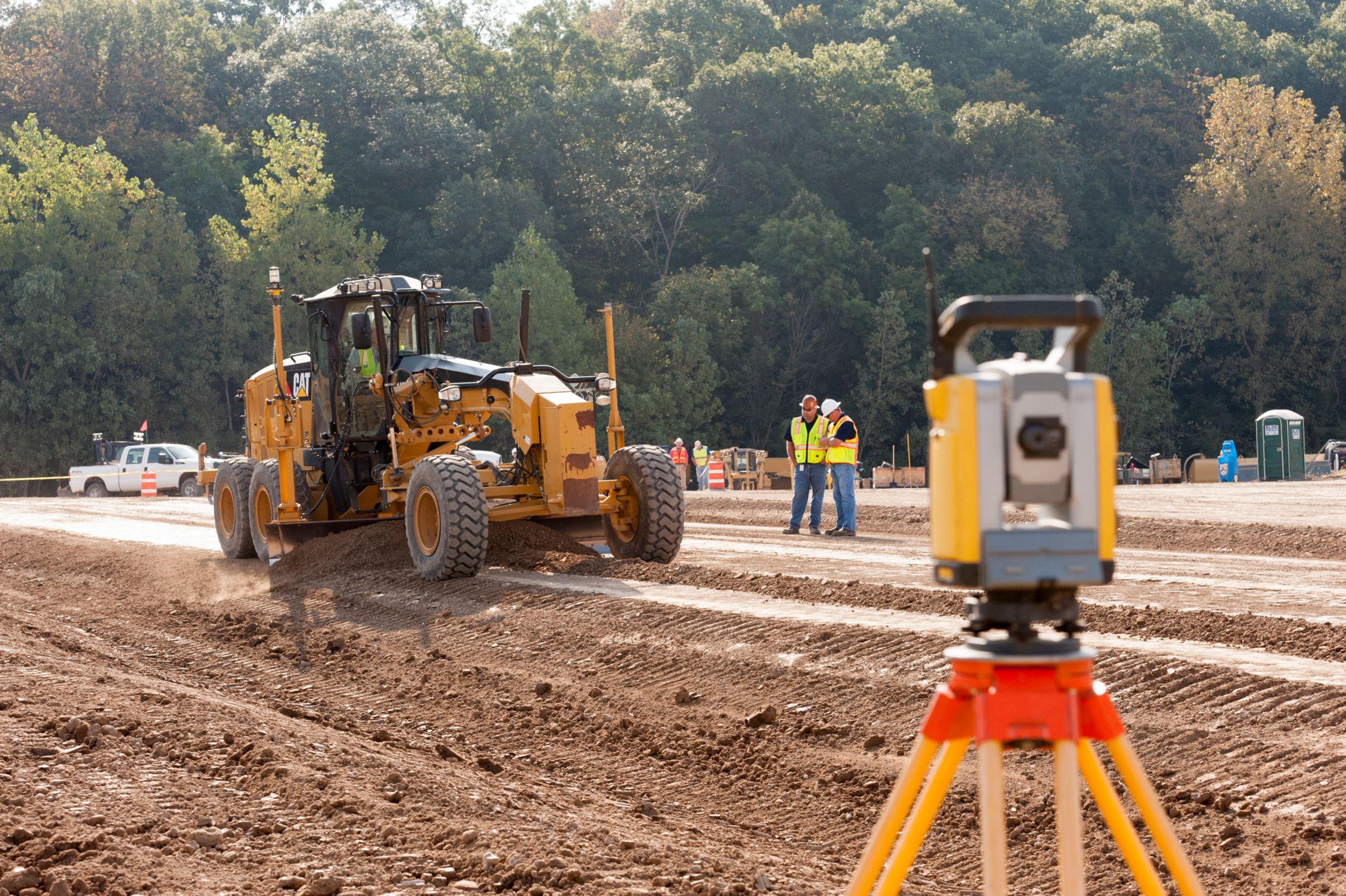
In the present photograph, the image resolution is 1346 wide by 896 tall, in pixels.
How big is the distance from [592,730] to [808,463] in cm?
1164

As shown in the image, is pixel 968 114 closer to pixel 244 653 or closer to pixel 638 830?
pixel 244 653

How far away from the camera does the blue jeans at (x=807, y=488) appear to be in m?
19.1

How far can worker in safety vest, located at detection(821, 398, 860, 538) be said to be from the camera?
1836 cm

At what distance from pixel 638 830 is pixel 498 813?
563mm

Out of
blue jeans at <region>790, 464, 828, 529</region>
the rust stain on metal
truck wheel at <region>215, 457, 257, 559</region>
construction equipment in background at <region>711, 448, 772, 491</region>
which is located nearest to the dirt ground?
the rust stain on metal

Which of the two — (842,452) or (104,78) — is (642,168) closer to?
(104,78)

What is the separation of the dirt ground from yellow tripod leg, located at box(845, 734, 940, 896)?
75.9 inches

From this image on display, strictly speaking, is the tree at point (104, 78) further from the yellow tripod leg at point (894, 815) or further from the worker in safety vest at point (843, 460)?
the yellow tripod leg at point (894, 815)

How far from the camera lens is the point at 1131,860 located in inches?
110

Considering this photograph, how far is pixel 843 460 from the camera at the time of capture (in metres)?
18.4

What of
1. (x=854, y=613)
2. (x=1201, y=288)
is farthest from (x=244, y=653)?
(x=1201, y=288)

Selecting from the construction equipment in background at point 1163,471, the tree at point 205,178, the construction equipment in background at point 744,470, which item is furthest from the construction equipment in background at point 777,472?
the tree at point 205,178

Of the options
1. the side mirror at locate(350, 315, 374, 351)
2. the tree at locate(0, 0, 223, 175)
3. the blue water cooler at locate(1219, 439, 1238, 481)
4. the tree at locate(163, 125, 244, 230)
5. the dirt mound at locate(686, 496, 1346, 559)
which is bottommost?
the dirt mound at locate(686, 496, 1346, 559)

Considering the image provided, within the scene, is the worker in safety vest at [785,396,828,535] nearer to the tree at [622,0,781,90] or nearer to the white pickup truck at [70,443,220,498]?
the white pickup truck at [70,443,220,498]
